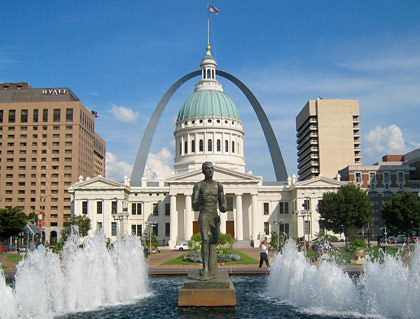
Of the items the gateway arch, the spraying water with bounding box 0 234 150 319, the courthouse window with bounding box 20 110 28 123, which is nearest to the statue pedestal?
the spraying water with bounding box 0 234 150 319

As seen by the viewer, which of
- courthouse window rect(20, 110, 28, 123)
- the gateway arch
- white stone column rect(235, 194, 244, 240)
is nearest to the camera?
white stone column rect(235, 194, 244, 240)

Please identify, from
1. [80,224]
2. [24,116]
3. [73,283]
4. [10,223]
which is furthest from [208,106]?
[73,283]

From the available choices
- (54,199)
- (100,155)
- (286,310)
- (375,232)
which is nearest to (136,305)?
(286,310)

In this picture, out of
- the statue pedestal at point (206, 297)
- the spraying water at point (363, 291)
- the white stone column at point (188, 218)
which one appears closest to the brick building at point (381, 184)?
the white stone column at point (188, 218)

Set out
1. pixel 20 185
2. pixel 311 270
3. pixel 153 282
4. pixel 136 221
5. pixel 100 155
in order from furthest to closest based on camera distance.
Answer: pixel 100 155
pixel 20 185
pixel 136 221
pixel 153 282
pixel 311 270

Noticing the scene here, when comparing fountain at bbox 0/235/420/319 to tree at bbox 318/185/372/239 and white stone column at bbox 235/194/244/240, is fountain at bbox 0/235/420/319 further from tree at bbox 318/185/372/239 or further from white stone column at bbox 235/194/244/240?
white stone column at bbox 235/194/244/240

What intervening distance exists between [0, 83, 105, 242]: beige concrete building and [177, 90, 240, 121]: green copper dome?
4500 centimetres

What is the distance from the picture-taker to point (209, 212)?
18844 millimetres

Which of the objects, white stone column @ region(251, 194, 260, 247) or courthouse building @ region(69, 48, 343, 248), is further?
courthouse building @ region(69, 48, 343, 248)

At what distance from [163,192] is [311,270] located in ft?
245

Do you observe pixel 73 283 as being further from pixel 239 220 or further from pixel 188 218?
pixel 239 220

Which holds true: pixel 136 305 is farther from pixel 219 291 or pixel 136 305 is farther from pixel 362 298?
pixel 362 298

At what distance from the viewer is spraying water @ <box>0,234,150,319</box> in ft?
59.7

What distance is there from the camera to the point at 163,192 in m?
94.9
